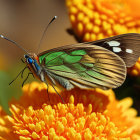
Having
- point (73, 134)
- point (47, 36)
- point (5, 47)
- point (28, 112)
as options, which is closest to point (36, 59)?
point (28, 112)

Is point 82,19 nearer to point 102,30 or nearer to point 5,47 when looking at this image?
point 102,30

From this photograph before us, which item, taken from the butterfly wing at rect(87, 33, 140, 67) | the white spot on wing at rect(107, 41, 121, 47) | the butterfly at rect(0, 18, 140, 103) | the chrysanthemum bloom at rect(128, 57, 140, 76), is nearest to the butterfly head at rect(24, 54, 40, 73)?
the butterfly at rect(0, 18, 140, 103)

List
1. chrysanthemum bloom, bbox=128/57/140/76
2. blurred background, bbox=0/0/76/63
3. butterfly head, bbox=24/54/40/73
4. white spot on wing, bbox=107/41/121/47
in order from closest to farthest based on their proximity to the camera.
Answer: butterfly head, bbox=24/54/40/73 < white spot on wing, bbox=107/41/121/47 < chrysanthemum bloom, bbox=128/57/140/76 < blurred background, bbox=0/0/76/63

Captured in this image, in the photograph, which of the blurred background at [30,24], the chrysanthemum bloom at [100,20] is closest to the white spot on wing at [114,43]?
the chrysanthemum bloom at [100,20]

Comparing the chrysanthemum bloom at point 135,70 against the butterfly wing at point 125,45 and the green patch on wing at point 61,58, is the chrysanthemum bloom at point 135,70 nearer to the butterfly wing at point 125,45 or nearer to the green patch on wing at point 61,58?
the butterfly wing at point 125,45

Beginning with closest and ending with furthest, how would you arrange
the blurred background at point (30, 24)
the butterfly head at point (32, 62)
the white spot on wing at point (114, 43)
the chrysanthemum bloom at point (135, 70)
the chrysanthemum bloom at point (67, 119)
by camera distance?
1. the chrysanthemum bloom at point (67, 119)
2. the butterfly head at point (32, 62)
3. the white spot on wing at point (114, 43)
4. the chrysanthemum bloom at point (135, 70)
5. the blurred background at point (30, 24)

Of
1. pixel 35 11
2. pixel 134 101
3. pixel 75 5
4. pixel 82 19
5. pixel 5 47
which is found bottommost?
pixel 134 101

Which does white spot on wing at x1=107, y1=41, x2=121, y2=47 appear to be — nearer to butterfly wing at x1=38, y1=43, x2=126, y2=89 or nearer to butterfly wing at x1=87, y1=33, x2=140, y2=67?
butterfly wing at x1=87, y1=33, x2=140, y2=67
